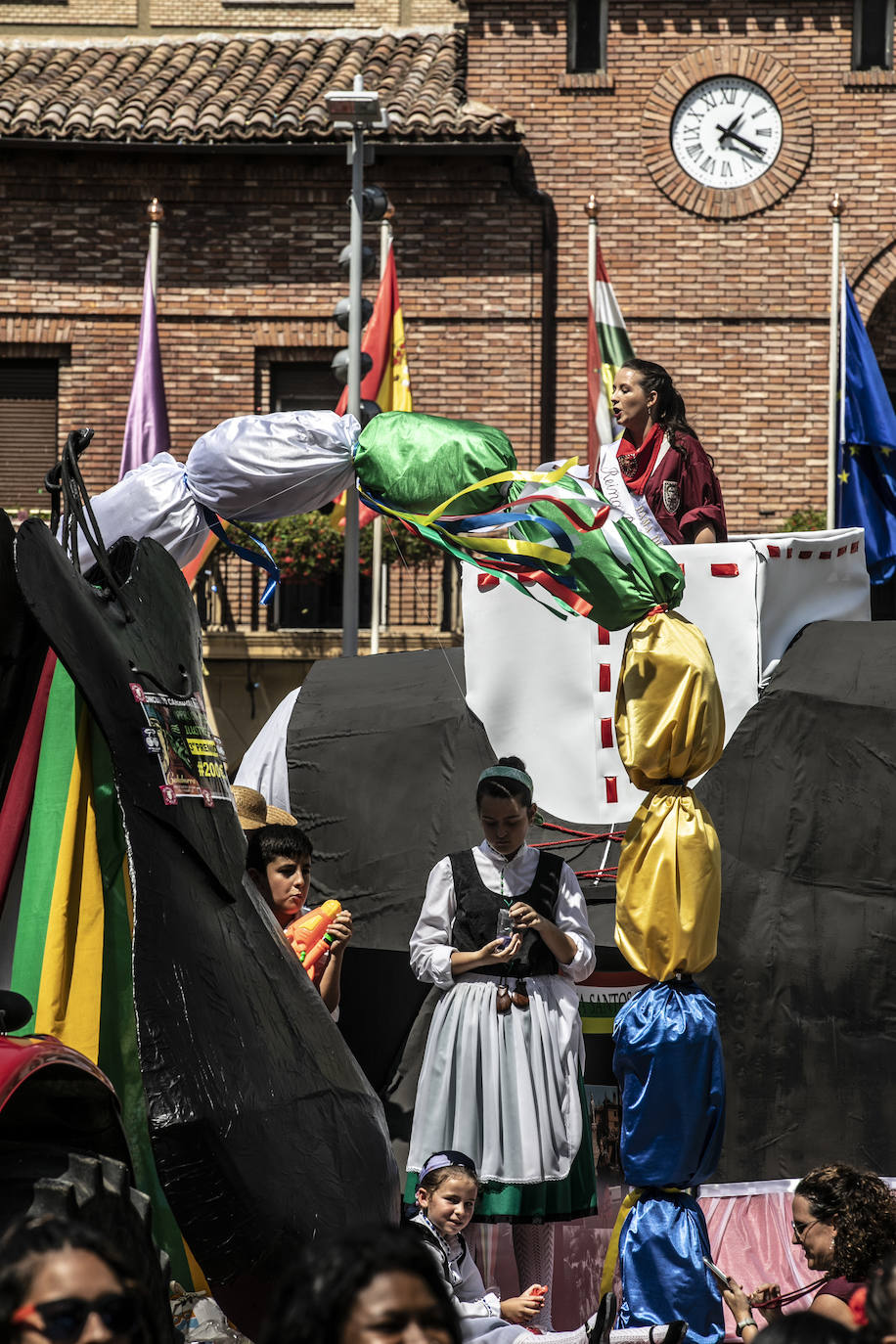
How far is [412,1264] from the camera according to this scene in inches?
84.6

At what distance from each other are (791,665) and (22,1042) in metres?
4.21

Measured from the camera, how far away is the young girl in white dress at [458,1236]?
471cm

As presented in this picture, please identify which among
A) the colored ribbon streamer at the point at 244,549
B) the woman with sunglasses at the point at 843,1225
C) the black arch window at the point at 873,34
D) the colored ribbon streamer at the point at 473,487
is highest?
the black arch window at the point at 873,34

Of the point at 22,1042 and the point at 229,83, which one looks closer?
the point at 22,1042

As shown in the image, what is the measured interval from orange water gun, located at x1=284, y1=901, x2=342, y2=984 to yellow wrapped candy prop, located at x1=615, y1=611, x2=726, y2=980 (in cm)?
92

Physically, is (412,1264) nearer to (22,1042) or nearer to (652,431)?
(22,1042)

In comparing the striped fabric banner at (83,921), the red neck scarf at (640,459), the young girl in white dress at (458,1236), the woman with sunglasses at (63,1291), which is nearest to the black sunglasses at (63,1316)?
the woman with sunglasses at (63,1291)

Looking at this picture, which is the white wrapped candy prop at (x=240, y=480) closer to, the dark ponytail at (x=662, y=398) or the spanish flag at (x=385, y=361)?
the dark ponytail at (x=662, y=398)

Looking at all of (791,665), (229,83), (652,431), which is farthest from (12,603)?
(229,83)

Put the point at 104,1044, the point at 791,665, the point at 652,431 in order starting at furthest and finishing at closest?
the point at 791,665, the point at 652,431, the point at 104,1044

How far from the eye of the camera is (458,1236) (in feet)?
16.0

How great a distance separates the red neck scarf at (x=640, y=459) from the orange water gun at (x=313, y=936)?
6.04 ft

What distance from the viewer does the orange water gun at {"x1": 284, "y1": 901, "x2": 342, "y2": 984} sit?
217 inches

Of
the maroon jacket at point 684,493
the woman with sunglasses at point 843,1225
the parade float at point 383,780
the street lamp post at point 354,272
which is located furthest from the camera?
the street lamp post at point 354,272
